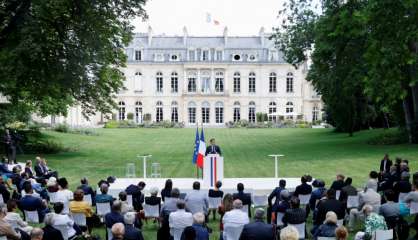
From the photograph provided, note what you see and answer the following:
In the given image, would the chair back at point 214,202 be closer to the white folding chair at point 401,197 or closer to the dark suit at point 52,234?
the white folding chair at point 401,197

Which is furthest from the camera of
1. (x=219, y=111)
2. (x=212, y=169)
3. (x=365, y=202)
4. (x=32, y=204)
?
(x=219, y=111)

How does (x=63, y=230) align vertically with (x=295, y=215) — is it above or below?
below

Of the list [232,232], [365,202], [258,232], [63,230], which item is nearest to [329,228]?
[258,232]

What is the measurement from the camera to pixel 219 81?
80.3 metres

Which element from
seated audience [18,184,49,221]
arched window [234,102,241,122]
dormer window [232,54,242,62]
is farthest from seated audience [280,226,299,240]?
dormer window [232,54,242,62]

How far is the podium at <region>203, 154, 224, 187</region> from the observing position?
17.1 m

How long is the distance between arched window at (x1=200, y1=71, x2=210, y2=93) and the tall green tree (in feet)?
179

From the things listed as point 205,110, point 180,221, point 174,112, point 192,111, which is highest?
point 205,110

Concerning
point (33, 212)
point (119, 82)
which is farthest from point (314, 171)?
point (33, 212)

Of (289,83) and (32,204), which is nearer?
(32,204)

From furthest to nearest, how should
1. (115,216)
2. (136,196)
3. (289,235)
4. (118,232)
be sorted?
1. (136,196)
2. (115,216)
3. (118,232)
4. (289,235)

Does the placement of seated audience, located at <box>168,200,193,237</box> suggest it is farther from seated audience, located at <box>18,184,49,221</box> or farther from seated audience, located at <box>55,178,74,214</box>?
seated audience, located at <box>18,184,49,221</box>

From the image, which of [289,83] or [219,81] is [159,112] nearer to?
[219,81]

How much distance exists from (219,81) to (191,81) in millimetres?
3589
